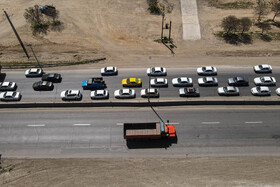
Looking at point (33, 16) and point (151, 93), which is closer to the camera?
point (151, 93)

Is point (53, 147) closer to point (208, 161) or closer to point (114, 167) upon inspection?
point (114, 167)

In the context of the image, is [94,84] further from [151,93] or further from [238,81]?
[238,81]

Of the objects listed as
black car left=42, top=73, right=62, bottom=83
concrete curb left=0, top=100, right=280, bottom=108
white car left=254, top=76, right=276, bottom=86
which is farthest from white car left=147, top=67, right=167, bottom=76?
black car left=42, top=73, right=62, bottom=83

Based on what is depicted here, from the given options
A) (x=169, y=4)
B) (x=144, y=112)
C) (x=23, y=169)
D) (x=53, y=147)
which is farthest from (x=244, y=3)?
(x=23, y=169)

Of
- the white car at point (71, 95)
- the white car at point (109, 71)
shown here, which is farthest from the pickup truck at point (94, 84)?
the white car at point (109, 71)

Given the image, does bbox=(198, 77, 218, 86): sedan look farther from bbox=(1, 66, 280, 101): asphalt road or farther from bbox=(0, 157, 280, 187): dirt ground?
bbox=(0, 157, 280, 187): dirt ground

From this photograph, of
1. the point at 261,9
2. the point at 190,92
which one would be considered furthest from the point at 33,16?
the point at 261,9
